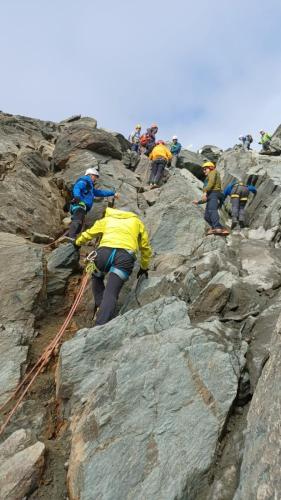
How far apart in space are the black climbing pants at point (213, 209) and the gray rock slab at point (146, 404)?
6617mm

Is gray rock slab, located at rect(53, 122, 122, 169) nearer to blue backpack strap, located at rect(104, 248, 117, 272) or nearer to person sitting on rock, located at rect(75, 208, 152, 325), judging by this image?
person sitting on rock, located at rect(75, 208, 152, 325)

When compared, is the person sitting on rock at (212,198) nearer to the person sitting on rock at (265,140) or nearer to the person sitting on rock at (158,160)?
the person sitting on rock at (158,160)

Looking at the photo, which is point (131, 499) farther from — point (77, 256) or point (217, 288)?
point (77, 256)

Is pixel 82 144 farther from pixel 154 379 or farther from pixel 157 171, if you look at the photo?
pixel 154 379

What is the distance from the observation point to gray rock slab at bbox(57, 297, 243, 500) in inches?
221

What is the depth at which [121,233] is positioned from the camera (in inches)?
384

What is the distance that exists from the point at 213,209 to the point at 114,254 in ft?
20.1

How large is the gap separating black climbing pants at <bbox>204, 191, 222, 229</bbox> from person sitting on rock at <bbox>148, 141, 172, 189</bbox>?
7.26 meters

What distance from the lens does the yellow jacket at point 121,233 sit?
31.5ft

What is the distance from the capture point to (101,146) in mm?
24094

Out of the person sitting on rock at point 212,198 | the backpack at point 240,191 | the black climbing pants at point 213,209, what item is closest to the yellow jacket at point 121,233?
the black climbing pants at point 213,209

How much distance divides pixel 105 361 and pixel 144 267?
351 centimetres

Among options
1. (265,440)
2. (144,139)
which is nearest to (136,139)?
(144,139)

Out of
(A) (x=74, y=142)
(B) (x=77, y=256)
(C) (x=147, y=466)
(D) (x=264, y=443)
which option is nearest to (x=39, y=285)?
(B) (x=77, y=256)
